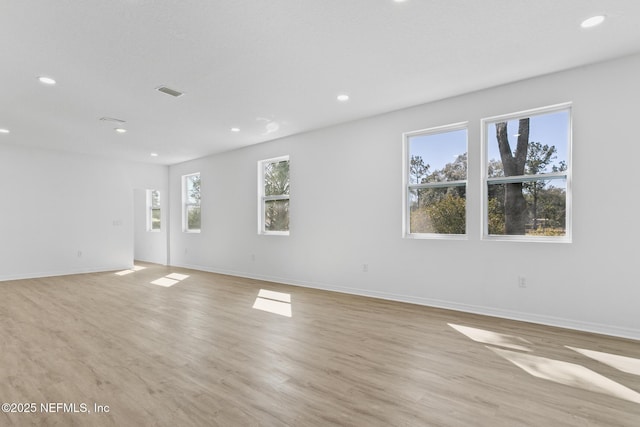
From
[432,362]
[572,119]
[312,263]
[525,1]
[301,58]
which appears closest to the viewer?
[525,1]

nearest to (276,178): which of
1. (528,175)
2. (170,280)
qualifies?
(170,280)

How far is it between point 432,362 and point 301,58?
9.69 feet

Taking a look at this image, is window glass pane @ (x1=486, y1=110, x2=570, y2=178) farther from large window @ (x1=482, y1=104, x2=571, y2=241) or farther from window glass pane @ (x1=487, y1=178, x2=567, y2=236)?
window glass pane @ (x1=487, y1=178, x2=567, y2=236)

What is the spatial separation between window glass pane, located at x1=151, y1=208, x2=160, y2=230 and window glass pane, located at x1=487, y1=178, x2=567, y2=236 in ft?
29.0

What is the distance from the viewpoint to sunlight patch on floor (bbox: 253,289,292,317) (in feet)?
13.5

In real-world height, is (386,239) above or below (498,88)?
below

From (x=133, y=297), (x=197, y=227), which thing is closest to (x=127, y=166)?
(x=197, y=227)

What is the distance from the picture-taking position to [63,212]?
6973 mm

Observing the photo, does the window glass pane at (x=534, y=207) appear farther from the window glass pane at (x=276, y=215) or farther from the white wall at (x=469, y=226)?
the window glass pane at (x=276, y=215)

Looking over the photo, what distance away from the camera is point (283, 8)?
7.75 feet

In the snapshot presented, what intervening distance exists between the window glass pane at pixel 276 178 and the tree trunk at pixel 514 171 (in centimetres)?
365

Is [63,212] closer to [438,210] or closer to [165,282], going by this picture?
[165,282]

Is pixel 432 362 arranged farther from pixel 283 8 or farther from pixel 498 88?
pixel 498 88

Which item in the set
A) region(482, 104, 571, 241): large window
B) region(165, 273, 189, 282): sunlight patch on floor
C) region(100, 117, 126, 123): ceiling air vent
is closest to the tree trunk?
region(482, 104, 571, 241): large window
